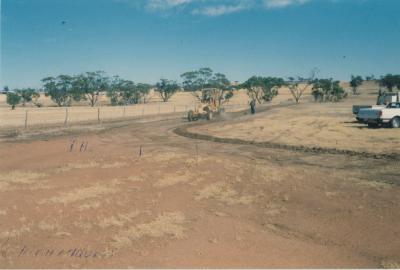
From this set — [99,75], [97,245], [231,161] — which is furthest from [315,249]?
[99,75]

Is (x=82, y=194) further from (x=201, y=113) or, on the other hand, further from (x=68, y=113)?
(x=68, y=113)

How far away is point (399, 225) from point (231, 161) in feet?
27.0

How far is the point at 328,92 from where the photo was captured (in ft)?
302

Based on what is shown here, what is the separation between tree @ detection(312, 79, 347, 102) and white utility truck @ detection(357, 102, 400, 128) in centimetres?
6145

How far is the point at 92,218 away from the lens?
9.23 m

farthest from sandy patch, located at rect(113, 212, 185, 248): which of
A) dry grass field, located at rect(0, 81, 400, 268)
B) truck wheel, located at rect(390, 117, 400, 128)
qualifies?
truck wheel, located at rect(390, 117, 400, 128)

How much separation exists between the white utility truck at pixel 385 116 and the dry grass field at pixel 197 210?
Result: 1000cm

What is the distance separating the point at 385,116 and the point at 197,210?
2026cm

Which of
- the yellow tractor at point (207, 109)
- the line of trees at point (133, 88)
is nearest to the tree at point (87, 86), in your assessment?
the line of trees at point (133, 88)

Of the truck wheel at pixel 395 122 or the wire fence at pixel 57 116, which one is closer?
the truck wheel at pixel 395 122

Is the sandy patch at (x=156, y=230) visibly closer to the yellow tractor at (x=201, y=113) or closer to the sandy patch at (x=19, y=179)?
the sandy patch at (x=19, y=179)

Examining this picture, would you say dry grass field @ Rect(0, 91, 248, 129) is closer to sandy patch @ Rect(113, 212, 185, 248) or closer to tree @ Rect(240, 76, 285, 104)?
tree @ Rect(240, 76, 285, 104)

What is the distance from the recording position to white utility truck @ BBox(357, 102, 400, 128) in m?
26.0

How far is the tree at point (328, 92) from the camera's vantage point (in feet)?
287
